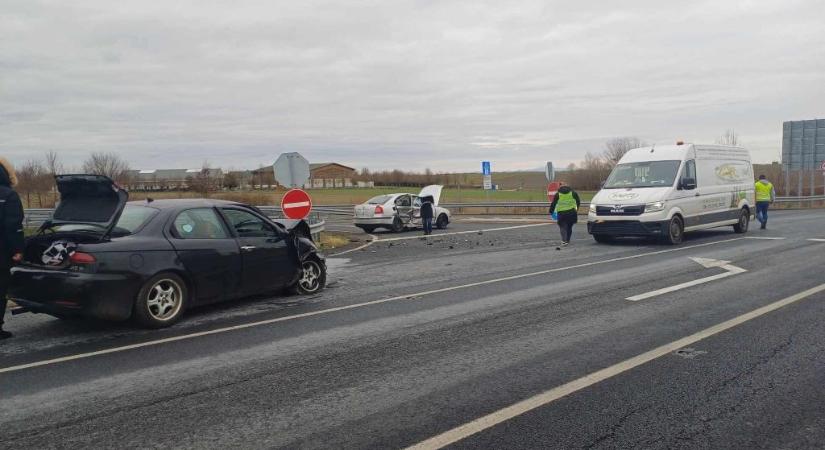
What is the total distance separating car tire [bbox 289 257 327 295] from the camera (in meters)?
9.35

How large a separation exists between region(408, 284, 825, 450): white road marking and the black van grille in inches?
330

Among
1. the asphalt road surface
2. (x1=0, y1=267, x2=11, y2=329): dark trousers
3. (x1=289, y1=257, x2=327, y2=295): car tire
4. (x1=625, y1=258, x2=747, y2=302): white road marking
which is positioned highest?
(x1=0, y1=267, x2=11, y2=329): dark trousers

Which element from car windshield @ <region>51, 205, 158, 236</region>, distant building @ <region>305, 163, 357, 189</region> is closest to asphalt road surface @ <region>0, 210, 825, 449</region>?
car windshield @ <region>51, 205, 158, 236</region>

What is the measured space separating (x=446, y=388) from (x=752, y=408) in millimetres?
2104

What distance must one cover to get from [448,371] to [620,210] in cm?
1155

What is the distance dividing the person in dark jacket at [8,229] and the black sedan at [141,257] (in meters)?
0.15

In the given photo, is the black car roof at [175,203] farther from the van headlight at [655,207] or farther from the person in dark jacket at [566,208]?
the van headlight at [655,207]

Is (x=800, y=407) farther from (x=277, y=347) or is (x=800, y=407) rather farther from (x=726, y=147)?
(x=726, y=147)

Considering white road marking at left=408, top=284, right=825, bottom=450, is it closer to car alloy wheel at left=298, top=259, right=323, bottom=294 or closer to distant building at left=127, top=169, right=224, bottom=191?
car alloy wheel at left=298, top=259, right=323, bottom=294

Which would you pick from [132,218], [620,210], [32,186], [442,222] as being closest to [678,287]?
[620,210]

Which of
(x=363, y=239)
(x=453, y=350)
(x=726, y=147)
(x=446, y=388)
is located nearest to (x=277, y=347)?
(x=453, y=350)

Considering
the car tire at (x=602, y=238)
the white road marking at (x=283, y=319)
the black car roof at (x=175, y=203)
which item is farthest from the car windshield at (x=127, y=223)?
the car tire at (x=602, y=238)

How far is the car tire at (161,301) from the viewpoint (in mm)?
6875

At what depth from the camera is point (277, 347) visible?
620 centimetres
